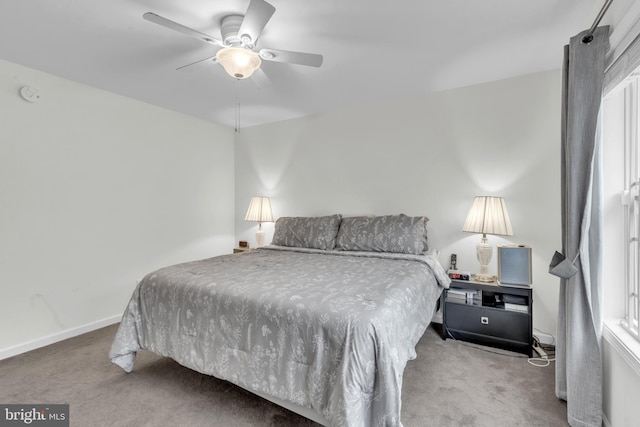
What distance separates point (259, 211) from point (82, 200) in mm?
1831

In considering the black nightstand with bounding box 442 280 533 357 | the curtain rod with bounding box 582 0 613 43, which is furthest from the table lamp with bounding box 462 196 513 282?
the curtain rod with bounding box 582 0 613 43

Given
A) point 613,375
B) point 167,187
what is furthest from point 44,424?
point 613,375

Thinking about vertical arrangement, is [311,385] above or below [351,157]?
below

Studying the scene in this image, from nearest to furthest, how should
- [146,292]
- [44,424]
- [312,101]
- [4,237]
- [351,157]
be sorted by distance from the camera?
[44,424], [146,292], [4,237], [312,101], [351,157]

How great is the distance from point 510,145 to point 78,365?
A: 405cm

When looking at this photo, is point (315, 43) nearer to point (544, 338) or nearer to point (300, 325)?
point (300, 325)

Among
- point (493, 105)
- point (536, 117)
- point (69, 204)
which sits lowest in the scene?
point (69, 204)

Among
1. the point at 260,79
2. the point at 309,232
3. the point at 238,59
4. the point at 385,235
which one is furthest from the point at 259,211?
the point at 238,59

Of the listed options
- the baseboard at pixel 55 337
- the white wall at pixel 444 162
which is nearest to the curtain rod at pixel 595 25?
the white wall at pixel 444 162

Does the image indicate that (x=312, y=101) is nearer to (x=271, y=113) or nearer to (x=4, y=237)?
(x=271, y=113)

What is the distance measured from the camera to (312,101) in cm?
328

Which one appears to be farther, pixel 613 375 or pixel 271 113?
pixel 271 113

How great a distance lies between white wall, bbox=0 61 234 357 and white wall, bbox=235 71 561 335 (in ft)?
4.28

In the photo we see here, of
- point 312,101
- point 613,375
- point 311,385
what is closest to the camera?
point 311,385
